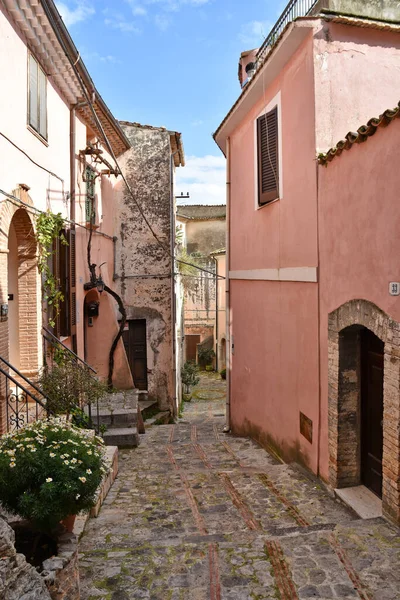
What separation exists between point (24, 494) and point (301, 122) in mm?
6630

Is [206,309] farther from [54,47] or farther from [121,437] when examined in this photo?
[54,47]

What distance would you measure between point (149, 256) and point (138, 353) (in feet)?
10.5

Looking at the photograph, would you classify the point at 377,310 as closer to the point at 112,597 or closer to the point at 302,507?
the point at 302,507

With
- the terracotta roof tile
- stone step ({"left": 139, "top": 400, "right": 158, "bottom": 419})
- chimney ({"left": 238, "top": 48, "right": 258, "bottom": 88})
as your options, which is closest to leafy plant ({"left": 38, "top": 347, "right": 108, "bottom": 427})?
the terracotta roof tile

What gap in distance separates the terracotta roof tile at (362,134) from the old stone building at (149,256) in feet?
31.0

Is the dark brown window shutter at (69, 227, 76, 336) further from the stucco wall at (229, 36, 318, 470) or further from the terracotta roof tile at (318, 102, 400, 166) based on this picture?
the terracotta roof tile at (318, 102, 400, 166)

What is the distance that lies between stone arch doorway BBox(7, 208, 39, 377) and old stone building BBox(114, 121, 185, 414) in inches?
297

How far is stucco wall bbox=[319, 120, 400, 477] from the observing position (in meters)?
5.22

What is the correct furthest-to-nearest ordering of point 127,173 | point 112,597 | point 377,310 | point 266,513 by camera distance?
1. point 127,173
2. point 266,513
3. point 377,310
4. point 112,597

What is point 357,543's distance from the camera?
4777 millimetres

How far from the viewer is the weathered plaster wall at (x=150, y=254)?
1596cm

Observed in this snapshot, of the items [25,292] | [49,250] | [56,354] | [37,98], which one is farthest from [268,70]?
[56,354]

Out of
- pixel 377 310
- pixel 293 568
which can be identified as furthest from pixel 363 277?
pixel 293 568

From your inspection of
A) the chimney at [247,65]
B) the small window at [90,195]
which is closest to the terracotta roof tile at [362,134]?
the chimney at [247,65]
